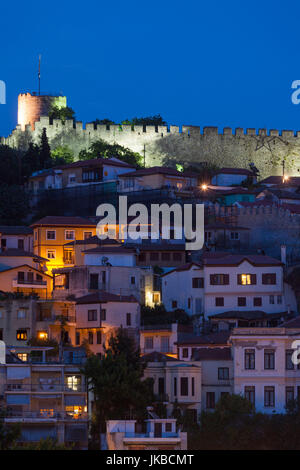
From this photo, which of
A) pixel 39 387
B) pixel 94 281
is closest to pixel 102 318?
pixel 94 281

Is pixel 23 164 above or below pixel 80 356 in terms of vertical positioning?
above

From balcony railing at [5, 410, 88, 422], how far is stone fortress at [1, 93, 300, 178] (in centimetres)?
4270

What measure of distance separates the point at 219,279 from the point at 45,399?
13.1 m

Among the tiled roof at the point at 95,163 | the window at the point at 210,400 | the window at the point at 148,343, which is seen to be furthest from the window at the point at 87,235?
the window at the point at 210,400

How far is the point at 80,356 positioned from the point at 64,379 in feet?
11.5

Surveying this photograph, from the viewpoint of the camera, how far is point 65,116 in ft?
322

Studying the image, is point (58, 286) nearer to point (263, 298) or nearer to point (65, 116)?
point (263, 298)

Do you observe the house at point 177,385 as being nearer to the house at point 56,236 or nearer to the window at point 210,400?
the window at point 210,400

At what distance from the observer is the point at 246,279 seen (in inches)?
2559

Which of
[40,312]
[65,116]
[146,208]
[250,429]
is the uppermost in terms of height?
[65,116]

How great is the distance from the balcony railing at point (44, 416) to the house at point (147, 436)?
2.94 m

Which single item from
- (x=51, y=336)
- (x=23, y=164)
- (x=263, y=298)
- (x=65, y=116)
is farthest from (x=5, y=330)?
(x=65, y=116)

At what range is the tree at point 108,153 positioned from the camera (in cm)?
9300

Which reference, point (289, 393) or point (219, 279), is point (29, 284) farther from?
point (289, 393)
